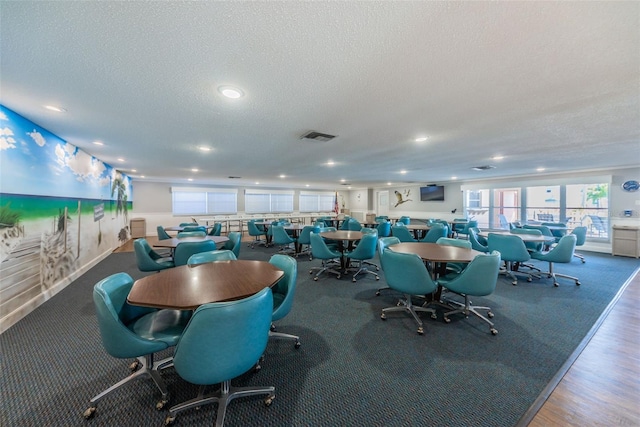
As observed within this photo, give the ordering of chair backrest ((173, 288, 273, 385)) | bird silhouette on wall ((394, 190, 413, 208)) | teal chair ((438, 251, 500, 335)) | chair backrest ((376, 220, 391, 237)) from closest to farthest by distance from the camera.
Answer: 1. chair backrest ((173, 288, 273, 385))
2. teal chair ((438, 251, 500, 335))
3. chair backrest ((376, 220, 391, 237))
4. bird silhouette on wall ((394, 190, 413, 208))

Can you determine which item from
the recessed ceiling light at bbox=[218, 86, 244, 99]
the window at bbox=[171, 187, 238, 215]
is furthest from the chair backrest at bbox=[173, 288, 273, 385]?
the window at bbox=[171, 187, 238, 215]

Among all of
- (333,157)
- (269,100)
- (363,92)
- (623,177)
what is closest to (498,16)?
(363,92)

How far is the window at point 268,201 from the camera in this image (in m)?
11.9

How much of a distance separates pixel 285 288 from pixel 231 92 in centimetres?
191

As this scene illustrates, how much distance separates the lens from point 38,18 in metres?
1.33

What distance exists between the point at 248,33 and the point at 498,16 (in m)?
1.41

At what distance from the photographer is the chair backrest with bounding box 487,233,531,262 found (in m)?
3.99

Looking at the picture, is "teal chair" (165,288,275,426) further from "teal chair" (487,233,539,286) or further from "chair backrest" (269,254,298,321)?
"teal chair" (487,233,539,286)

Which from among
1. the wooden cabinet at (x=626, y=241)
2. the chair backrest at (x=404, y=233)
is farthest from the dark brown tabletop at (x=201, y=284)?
the wooden cabinet at (x=626, y=241)

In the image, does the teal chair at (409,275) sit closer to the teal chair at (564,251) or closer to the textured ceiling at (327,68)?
the textured ceiling at (327,68)

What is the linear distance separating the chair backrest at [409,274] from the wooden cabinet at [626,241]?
24.6 ft

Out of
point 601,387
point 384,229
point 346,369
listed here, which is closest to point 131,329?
point 346,369

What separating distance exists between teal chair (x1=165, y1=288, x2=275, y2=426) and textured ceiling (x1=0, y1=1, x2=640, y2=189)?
1593 millimetres

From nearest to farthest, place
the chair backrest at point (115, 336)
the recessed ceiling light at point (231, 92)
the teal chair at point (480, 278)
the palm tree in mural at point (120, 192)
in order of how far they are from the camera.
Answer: the chair backrest at point (115, 336) < the recessed ceiling light at point (231, 92) < the teal chair at point (480, 278) < the palm tree in mural at point (120, 192)
